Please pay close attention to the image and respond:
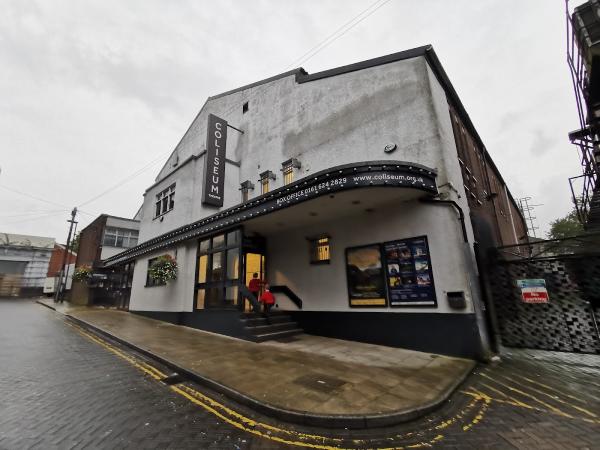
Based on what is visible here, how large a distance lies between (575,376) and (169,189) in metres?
18.8

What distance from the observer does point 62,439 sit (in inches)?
130

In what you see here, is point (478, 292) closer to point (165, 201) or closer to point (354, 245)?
point (354, 245)

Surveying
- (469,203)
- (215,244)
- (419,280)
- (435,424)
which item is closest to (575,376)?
(419,280)

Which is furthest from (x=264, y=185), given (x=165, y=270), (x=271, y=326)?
(x=271, y=326)

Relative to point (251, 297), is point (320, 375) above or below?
below

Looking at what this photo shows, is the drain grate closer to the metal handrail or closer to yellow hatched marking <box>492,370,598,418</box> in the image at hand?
the metal handrail

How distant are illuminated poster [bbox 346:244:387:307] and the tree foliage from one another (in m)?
40.4

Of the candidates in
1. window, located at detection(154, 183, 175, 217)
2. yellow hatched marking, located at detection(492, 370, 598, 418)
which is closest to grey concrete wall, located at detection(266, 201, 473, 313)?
yellow hatched marking, located at detection(492, 370, 598, 418)

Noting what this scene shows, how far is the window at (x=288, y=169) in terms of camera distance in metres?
12.1

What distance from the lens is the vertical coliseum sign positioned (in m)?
13.0

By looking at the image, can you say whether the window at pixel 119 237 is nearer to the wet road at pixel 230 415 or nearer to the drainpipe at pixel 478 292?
the wet road at pixel 230 415

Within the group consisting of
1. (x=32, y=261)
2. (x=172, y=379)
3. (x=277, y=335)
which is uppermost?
(x=32, y=261)

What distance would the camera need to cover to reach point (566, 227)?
3672cm

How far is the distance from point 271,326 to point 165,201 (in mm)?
11777
